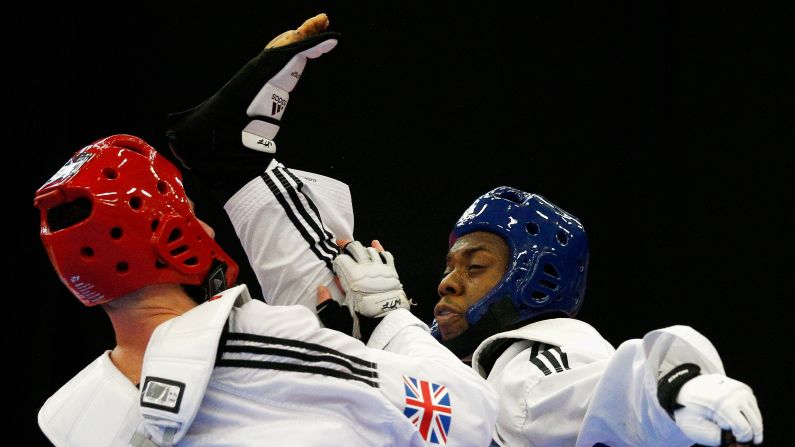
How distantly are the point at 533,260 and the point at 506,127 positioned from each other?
1683mm

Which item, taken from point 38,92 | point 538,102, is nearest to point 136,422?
point 38,92

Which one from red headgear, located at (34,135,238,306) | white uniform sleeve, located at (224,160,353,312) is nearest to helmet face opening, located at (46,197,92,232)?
red headgear, located at (34,135,238,306)

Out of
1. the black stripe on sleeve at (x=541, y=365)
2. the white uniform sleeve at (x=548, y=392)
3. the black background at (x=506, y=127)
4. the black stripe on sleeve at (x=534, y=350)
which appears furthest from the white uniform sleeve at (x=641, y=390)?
the black background at (x=506, y=127)

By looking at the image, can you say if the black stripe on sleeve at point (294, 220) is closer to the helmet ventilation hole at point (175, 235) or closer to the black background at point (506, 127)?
the helmet ventilation hole at point (175, 235)

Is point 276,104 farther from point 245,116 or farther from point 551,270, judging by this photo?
point 551,270

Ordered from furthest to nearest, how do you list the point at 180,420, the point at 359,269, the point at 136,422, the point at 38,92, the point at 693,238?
1. the point at 693,238
2. the point at 38,92
3. the point at 359,269
4. the point at 136,422
5. the point at 180,420

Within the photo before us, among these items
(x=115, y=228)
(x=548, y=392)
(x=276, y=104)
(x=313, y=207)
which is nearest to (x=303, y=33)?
(x=276, y=104)

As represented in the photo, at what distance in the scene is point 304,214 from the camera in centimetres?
247

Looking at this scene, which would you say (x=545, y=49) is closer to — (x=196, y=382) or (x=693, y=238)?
(x=693, y=238)

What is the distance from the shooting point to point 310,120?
4.26m

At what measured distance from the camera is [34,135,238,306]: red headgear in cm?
186

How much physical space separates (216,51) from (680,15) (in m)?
2.27

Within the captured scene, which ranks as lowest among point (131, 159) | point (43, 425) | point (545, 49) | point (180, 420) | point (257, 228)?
point (43, 425)

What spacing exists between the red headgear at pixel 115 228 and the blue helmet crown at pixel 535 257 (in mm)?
1136
